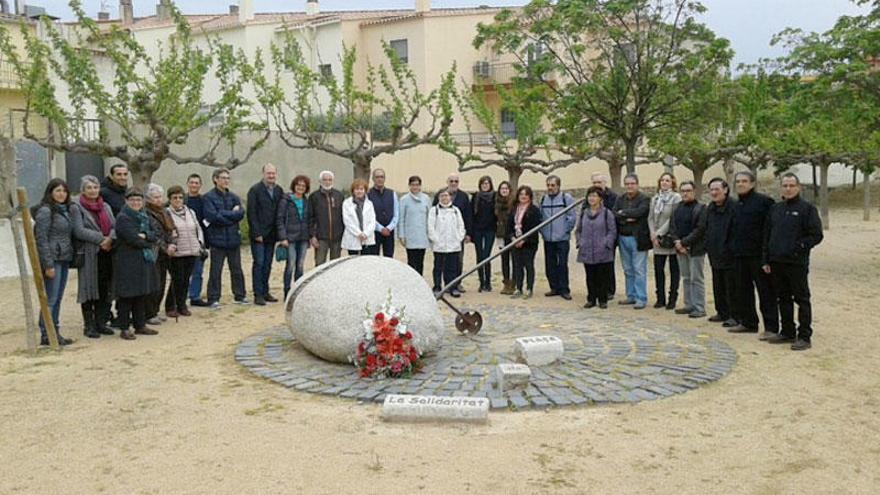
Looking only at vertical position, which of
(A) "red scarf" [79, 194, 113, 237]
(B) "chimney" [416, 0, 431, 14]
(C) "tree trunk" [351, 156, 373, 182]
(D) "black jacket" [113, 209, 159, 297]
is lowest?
(D) "black jacket" [113, 209, 159, 297]

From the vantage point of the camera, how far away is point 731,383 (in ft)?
22.2

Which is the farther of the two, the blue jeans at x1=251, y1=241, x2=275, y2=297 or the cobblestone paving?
the blue jeans at x1=251, y1=241, x2=275, y2=297

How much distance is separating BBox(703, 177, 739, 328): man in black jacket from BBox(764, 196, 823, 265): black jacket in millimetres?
828

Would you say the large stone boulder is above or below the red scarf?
below

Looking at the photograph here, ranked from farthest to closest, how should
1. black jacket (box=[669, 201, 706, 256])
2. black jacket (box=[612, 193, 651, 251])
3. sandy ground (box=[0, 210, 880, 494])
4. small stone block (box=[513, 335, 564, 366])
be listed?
black jacket (box=[612, 193, 651, 251]) → black jacket (box=[669, 201, 706, 256]) → small stone block (box=[513, 335, 564, 366]) → sandy ground (box=[0, 210, 880, 494])

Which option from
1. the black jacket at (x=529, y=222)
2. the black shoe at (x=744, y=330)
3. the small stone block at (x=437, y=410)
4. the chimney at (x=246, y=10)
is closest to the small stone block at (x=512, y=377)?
the small stone block at (x=437, y=410)

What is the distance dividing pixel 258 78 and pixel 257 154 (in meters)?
5.95

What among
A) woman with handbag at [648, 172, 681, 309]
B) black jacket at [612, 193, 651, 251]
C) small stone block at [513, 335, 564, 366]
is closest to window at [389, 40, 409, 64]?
black jacket at [612, 193, 651, 251]

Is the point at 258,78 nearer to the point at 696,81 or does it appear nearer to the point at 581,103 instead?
the point at 581,103

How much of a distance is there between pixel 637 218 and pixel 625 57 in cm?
492

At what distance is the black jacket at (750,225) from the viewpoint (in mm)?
8773

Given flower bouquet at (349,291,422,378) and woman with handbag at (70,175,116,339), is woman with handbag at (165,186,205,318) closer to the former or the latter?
woman with handbag at (70,175,116,339)

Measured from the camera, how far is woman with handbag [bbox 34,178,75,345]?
825cm

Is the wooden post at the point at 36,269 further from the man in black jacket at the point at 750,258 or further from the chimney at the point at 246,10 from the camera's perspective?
the chimney at the point at 246,10
